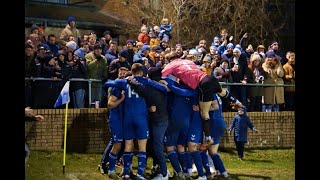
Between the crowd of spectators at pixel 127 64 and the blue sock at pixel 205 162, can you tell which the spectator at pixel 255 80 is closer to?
the crowd of spectators at pixel 127 64

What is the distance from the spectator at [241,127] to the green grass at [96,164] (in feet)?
1.03

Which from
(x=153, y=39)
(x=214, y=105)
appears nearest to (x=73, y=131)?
(x=214, y=105)

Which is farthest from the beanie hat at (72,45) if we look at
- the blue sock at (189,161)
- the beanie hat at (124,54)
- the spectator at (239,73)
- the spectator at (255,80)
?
the spectator at (255,80)

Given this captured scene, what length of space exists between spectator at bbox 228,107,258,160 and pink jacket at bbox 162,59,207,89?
2.69 meters

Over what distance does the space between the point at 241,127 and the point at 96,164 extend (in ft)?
11.5

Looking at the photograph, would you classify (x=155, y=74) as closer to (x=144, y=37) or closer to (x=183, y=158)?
(x=183, y=158)

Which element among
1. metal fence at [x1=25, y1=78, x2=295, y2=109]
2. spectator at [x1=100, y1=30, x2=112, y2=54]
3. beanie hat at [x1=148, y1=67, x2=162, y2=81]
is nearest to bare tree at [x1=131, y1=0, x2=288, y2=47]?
spectator at [x1=100, y1=30, x2=112, y2=54]

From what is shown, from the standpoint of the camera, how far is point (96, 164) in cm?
1201

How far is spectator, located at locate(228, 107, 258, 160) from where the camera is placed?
13695 millimetres

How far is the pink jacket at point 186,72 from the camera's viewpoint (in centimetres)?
1124

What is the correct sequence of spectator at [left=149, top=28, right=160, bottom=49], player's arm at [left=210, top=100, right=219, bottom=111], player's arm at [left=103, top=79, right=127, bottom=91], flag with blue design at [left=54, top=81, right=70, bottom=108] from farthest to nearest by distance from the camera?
spectator at [left=149, top=28, right=160, bottom=49], player's arm at [left=210, top=100, right=219, bottom=111], flag with blue design at [left=54, top=81, right=70, bottom=108], player's arm at [left=103, top=79, right=127, bottom=91]

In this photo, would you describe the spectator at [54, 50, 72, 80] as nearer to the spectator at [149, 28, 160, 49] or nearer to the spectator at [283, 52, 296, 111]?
the spectator at [149, 28, 160, 49]
